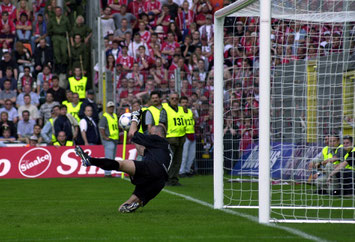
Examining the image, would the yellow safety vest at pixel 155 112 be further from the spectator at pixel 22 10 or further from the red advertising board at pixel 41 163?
the spectator at pixel 22 10

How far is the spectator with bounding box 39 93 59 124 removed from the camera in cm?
2303

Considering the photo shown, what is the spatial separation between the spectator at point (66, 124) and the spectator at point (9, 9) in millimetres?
5852

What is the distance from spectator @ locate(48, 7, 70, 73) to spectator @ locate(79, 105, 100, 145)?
3979 millimetres

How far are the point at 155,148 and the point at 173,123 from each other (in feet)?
20.8

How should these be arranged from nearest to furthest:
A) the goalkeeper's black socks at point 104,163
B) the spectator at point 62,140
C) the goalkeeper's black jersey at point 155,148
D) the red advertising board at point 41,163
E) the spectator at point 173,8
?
the goalkeeper's black socks at point 104,163 < the goalkeeper's black jersey at point 155,148 < the red advertising board at point 41,163 < the spectator at point 62,140 < the spectator at point 173,8

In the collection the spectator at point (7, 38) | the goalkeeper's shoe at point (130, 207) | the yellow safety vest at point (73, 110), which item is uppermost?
the spectator at point (7, 38)

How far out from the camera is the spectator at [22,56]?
25.1 meters

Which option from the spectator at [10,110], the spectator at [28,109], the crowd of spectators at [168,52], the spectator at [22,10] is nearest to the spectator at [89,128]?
the crowd of spectators at [168,52]

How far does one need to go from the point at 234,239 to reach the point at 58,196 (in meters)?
7.16

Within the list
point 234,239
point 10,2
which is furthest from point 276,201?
point 10,2

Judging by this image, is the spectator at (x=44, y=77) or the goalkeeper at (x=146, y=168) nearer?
the goalkeeper at (x=146, y=168)

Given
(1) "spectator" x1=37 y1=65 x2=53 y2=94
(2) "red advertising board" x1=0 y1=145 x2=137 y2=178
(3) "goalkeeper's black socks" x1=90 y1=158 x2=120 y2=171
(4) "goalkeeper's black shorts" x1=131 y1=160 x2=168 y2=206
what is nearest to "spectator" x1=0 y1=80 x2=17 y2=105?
(1) "spectator" x1=37 y1=65 x2=53 y2=94

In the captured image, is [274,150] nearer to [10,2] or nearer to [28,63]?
[28,63]

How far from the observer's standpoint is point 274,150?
18547 millimetres
